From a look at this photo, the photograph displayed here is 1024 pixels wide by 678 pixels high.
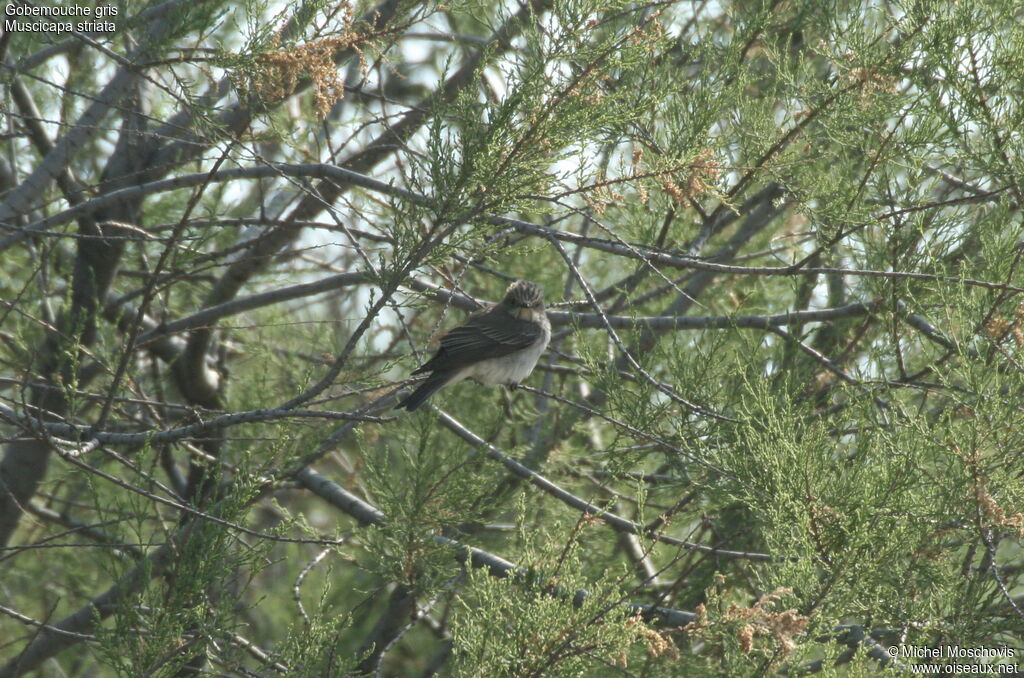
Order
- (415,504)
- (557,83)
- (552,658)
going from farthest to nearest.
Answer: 1. (415,504)
2. (557,83)
3. (552,658)

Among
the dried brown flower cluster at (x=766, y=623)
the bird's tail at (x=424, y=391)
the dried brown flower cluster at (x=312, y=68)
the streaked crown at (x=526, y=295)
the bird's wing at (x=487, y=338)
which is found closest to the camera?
the dried brown flower cluster at (x=766, y=623)

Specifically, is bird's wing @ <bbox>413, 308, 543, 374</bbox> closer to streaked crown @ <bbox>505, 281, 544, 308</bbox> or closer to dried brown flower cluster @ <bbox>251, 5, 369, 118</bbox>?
streaked crown @ <bbox>505, 281, 544, 308</bbox>

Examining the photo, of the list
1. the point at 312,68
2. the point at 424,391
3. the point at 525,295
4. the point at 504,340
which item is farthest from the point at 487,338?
the point at 312,68

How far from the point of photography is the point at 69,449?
10.4 feet

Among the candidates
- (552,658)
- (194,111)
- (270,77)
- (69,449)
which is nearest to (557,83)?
(270,77)

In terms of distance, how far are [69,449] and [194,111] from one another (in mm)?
1278

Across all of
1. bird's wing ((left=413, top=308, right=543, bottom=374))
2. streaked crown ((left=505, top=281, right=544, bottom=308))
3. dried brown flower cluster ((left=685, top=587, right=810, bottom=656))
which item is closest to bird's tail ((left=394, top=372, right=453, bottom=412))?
bird's wing ((left=413, top=308, right=543, bottom=374))

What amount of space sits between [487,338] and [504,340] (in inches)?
4.0

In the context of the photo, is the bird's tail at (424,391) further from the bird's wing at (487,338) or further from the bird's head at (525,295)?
the bird's head at (525,295)

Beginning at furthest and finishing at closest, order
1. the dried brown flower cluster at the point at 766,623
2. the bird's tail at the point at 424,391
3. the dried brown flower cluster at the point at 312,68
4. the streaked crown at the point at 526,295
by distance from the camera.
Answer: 1. the streaked crown at the point at 526,295
2. the bird's tail at the point at 424,391
3. the dried brown flower cluster at the point at 312,68
4. the dried brown flower cluster at the point at 766,623

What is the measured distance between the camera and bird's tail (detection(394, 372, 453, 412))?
4.26 meters

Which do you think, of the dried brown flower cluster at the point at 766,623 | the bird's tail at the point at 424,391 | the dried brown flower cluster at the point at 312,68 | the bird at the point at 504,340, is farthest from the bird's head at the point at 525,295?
the dried brown flower cluster at the point at 766,623

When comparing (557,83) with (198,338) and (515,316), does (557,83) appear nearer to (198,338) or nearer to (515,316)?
(515,316)

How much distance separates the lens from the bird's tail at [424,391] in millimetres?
4264
